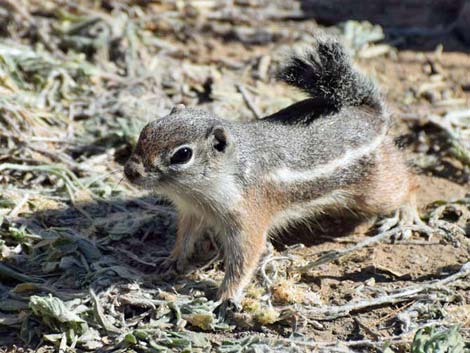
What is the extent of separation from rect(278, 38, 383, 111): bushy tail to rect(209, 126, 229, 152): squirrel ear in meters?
1.03

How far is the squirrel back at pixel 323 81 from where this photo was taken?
5.92m

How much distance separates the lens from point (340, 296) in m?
5.46

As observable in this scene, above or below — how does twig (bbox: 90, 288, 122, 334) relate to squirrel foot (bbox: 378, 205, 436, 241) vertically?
below

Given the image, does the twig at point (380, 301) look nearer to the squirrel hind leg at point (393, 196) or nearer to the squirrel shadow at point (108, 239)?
the squirrel hind leg at point (393, 196)

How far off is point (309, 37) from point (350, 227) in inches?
130

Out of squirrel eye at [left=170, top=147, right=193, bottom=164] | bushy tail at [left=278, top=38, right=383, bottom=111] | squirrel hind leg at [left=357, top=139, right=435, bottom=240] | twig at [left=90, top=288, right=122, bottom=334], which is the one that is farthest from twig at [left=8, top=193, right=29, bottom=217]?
squirrel hind leg at [left=357, top=139, right=435, bottom=240]

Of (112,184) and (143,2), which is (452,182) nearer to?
(112,184)

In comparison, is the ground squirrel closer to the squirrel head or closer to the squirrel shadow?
the squirrel head

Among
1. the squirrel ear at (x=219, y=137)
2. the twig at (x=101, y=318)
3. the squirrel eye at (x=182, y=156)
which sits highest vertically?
the squirrel ear at (x=219, y=137)

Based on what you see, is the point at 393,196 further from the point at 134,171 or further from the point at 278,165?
the point at 134,171

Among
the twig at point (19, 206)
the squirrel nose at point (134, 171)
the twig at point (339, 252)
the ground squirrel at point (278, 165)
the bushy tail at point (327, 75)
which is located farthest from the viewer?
the twig at point (19, 206)

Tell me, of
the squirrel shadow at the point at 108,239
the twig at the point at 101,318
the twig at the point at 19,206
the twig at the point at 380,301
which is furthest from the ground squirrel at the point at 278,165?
the twig at the point at 19,206

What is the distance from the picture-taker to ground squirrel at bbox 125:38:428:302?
5160mm

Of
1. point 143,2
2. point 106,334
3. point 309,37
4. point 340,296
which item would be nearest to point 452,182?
point 340,296
